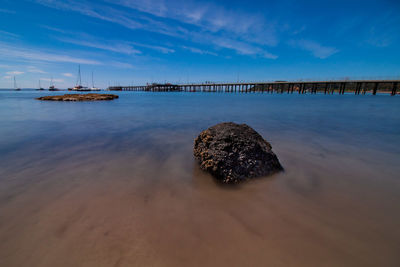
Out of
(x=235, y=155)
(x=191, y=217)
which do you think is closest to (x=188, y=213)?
(x=191, y=217)

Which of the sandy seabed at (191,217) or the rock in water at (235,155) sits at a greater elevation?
the rock in water at (235,155)

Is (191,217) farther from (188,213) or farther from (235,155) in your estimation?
(235,155)

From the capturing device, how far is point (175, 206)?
269cm

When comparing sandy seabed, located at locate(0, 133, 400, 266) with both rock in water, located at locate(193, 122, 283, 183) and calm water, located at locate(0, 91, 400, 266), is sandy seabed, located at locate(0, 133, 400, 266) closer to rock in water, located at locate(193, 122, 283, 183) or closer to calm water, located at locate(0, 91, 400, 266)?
calm water, located at locate(0, 91, 400, 266)

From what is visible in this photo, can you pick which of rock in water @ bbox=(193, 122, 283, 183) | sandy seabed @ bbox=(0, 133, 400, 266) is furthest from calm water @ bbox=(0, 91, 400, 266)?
rock in water @ bbox=(193, 122, 283, 183)

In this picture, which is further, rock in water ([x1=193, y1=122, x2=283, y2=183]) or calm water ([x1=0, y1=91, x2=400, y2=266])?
rock in water ([x1=193, y1=122, x2=283, y2=183])

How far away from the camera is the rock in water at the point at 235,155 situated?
3.46 m

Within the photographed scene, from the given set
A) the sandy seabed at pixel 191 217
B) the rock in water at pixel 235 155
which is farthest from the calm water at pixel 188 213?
Result: the rock in water at pixel 235 155

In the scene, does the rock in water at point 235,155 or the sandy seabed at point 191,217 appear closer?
the sandy seabed at point 191,217

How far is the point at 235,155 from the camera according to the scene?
142 inches

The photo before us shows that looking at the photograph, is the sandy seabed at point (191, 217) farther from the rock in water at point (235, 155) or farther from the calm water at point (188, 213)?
the rock in water at point (235, 155)

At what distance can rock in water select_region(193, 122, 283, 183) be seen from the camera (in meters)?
3.46

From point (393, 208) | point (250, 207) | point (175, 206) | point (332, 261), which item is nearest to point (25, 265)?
point (175, 206)

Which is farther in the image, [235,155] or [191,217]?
[235,155]
